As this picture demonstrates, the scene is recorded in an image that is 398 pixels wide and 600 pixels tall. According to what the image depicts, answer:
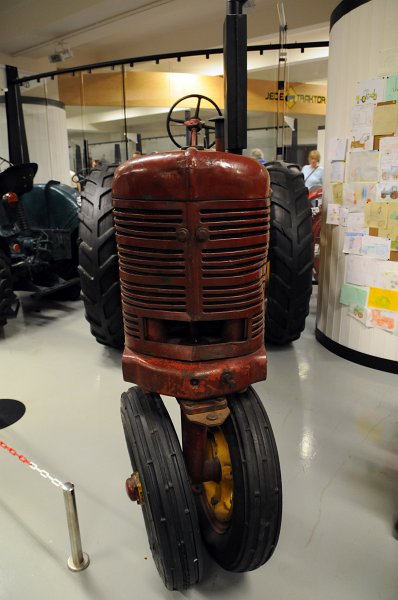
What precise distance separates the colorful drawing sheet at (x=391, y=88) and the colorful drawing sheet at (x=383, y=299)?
1140mm

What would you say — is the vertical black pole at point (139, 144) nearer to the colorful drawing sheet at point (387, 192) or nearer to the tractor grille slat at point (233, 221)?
the colorful drawing sheet at point (387, 192)

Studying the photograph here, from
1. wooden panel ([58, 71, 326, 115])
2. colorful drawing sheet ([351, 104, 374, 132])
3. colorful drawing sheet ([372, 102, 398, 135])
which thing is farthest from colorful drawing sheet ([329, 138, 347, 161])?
wooden panel ([58, 71, 326, 115])

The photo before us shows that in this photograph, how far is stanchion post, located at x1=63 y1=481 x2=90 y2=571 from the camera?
1462 mm

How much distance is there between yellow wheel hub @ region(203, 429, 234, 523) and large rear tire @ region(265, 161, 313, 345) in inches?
62.6

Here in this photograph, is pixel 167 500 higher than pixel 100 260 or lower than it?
lower

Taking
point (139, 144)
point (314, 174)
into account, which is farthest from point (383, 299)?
point (139, 144)

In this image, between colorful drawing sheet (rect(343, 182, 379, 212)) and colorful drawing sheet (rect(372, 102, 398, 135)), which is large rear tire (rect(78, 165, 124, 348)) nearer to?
colorful drawing sheet (rect(343, 182, 379, 212))

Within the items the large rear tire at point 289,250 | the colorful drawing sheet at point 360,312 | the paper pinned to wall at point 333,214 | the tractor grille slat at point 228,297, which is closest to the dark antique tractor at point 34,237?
the large rear tire at point 289,250

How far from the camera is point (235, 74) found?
1.53 m

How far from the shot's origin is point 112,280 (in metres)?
2.88

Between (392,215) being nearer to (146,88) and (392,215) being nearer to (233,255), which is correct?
(233,255)

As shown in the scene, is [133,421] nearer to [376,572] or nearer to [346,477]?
[376,572]

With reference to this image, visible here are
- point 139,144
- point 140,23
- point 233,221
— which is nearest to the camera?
point 233,221

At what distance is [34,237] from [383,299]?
300cm
